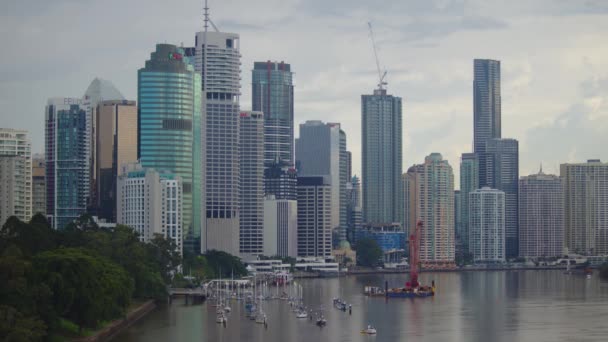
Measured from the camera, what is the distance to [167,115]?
178 m

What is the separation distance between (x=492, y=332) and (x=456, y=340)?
291 inches

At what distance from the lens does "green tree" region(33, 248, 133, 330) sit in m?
79.9

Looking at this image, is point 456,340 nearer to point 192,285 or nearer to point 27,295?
point 27,295

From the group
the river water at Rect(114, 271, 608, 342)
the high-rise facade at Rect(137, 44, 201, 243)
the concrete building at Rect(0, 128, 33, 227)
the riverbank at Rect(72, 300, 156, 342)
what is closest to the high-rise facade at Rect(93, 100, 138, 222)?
the high-rise facade at Rect(137, 44, 201, 243)

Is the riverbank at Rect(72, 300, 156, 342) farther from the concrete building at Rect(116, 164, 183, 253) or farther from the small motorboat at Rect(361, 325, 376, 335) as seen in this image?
the concrete building at Rect(116, 164, 183, 253)

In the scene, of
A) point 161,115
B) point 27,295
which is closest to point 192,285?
point 161,115

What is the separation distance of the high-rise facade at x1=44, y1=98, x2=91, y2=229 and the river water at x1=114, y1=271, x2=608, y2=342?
48658 mm

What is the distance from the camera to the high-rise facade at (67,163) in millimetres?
187625

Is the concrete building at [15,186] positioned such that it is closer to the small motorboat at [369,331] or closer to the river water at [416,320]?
the river water at [416,320]

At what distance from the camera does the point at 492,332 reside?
97.9 m

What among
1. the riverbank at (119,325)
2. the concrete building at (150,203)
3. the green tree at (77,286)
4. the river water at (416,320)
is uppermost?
the concrete building at (150,203)

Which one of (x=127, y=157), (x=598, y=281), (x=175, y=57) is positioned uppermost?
(x=175, y=57)

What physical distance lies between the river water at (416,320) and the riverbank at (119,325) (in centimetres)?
78

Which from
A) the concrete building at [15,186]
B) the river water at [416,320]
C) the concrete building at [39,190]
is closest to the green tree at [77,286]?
the river water at [416,320]
